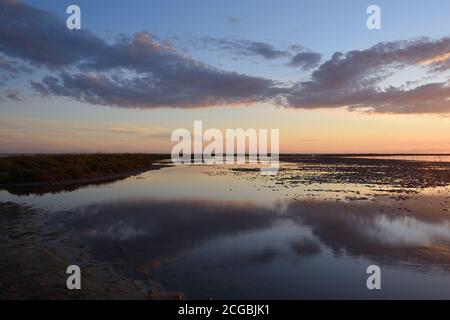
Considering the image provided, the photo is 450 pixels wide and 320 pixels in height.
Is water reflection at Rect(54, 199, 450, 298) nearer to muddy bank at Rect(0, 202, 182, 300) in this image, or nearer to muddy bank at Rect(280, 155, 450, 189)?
muddy bank at Rect(0, 202, 182, 300)

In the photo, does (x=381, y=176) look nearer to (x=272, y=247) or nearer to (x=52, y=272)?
(x=272, y=247)

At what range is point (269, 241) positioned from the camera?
1398 centimetres

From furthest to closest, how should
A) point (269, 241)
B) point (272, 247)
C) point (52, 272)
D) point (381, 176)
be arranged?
point (381, 176)
point (269, 241)
point (272, 247)
point (52, 272)

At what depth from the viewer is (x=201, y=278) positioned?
32.4ft

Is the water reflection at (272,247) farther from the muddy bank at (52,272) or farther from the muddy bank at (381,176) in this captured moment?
the muddy bank at (381,176)

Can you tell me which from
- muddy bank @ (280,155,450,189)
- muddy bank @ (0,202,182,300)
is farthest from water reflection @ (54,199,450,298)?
muddy bank @ (280,155,450,189)

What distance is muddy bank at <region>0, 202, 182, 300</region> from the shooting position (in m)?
8.46

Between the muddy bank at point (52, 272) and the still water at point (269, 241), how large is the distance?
0.56 meters

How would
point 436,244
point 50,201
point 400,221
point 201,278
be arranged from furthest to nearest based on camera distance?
point 50,201, point 400,221, point 436,244, point 201,278

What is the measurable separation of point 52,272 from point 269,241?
25.4ft

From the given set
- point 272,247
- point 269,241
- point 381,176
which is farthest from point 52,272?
point 381,176
